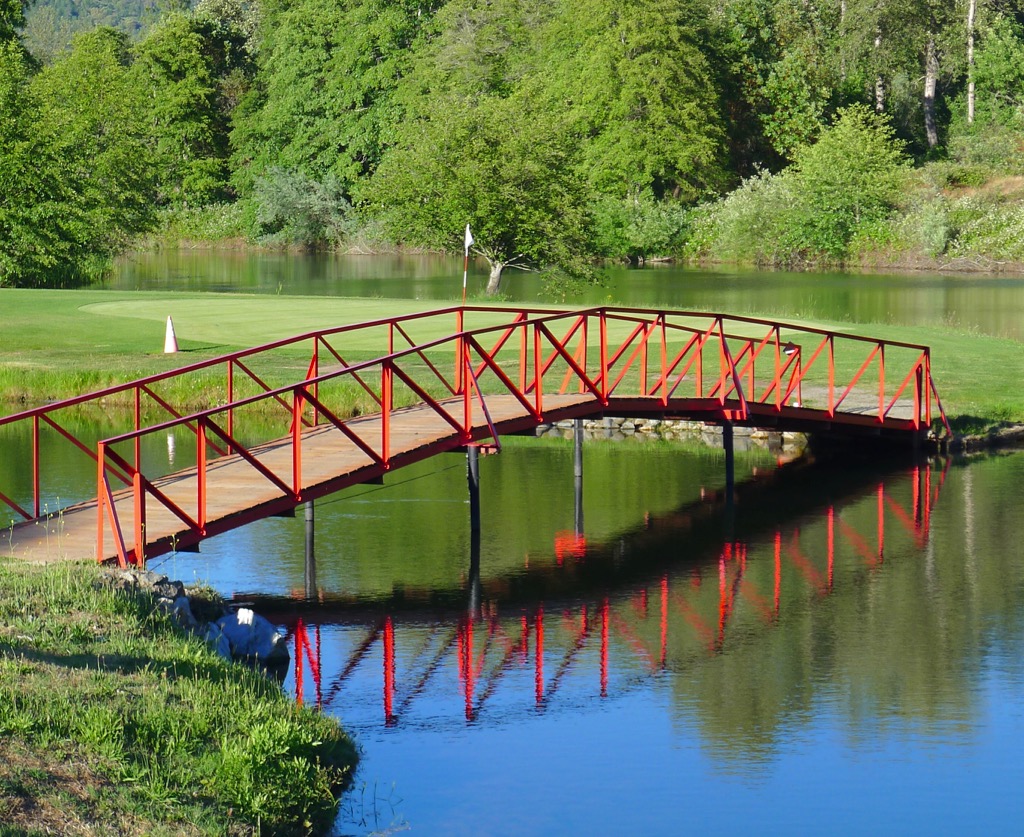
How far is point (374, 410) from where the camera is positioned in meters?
26.4

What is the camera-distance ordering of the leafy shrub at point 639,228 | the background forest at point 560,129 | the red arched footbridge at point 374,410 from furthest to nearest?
the leafy shrub at point 639,228, the background forest at point 560,129, the red arched footbridge at point 374,410

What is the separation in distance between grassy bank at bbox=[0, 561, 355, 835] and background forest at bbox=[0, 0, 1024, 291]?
40.8 meters

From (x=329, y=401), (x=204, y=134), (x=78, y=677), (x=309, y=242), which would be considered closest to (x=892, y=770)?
(x=78, y=677)

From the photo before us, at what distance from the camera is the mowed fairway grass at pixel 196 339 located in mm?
28922

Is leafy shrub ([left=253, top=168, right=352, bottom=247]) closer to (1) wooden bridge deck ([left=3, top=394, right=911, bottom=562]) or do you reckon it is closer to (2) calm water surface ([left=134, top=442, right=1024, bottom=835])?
(2) calm water surface ([left=134, top=442, right=1024, bottom=835])

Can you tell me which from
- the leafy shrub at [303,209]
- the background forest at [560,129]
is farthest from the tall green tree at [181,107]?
the leafy shrub at [303,209]

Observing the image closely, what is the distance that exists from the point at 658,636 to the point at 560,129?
4001 cm

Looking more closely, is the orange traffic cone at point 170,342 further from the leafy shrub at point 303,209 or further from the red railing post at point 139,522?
the leafy shrub at point 303,209

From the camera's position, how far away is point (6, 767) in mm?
9047

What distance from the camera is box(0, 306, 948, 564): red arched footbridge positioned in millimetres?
15648

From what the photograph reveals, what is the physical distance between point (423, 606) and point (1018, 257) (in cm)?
5888

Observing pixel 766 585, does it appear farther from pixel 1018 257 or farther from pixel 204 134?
pixel 204 134

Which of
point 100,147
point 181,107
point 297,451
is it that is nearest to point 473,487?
point 297,451

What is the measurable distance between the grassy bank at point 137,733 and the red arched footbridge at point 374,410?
2.09m
